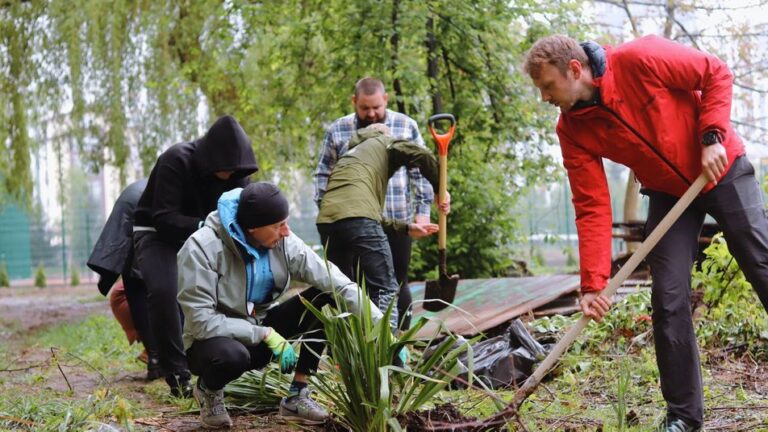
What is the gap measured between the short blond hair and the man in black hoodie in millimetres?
1923

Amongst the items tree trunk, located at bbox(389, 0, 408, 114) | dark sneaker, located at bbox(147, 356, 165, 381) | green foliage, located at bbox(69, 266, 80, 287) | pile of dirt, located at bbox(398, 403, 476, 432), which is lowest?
green foliage, located at bbox(69, 266, 80, 287)

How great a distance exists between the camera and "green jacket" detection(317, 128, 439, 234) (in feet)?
17.4

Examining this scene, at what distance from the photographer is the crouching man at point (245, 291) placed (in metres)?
3.91

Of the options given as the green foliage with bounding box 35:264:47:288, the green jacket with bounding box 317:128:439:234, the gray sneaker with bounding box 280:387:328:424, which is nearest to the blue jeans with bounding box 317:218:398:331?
the green jacket with bounding box 317:128:439:234

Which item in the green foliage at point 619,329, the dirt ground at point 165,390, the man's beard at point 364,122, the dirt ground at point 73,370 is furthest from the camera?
the man's beard at point 364,122

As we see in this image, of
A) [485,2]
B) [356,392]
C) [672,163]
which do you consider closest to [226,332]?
[356,392]

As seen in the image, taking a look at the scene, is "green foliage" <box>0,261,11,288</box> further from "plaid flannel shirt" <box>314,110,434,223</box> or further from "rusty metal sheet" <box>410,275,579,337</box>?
"plaid flannel shirt" <box>314,110,434,223</box>

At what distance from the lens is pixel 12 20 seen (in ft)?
36.9

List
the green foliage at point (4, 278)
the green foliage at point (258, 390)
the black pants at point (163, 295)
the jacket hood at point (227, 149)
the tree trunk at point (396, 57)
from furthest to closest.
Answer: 1. the green foliage at point (4, 278)
2. the tree trunk at point (396, 57)
3. the black pants at point (163, 295)
4. the jacket hood at point (227, 149)
5. the green foliage at point (258, 390)

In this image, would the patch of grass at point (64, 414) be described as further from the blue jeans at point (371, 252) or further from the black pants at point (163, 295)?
the blue jeans at point (371, 252)

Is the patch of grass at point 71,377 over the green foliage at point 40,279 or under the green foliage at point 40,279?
over

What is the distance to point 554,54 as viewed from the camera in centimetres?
339

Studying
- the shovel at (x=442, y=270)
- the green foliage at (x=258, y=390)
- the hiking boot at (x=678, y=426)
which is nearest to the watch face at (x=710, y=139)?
the hiking boot at (x=678, y=426)

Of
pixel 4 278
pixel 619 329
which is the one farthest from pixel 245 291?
pixel 4 278
